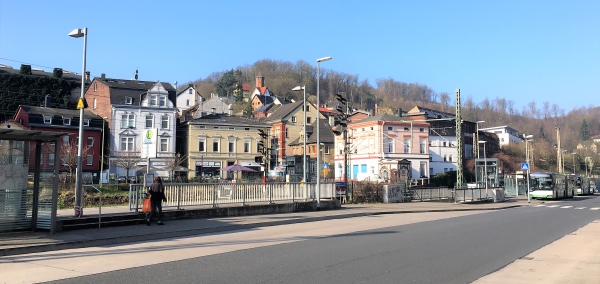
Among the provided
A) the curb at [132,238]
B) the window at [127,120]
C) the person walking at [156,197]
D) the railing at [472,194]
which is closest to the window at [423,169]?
the railing at [472,194]

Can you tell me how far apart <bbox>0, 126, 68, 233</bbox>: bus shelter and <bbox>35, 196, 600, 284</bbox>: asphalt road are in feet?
13.0

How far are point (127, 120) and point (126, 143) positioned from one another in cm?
325

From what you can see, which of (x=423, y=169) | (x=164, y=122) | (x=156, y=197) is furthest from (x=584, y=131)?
(x=156, y=197)

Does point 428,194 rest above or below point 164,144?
below

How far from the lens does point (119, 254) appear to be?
1194 centimetres

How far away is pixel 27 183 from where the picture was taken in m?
14.5

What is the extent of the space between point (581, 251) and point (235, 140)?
60835 millimetres

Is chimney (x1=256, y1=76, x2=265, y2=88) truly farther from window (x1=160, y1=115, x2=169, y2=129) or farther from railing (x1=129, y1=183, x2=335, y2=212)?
railing (x1=129, y1=183, x2=335, y2=212)

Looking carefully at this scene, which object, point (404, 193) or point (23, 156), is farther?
point (404, 193)

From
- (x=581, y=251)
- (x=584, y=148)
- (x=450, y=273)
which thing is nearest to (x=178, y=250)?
(x=450, y=273)

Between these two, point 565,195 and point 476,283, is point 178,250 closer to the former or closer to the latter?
point 476,283

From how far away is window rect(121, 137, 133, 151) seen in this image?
64.6 metres

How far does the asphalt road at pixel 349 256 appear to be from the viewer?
909 cm

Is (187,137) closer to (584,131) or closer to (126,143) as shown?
(126,143)
